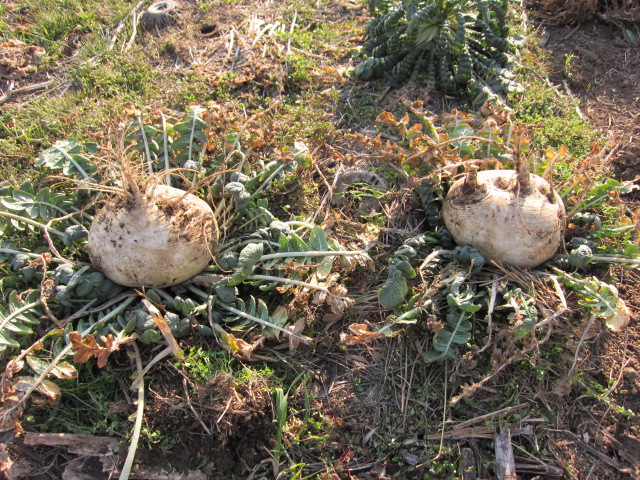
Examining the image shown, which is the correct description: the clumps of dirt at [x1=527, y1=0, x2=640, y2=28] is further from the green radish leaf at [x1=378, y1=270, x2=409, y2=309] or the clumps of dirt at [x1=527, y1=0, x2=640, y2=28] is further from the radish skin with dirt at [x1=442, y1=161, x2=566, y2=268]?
the green radish leaf at [x1=378, y1=270, x2=409, y2=309]

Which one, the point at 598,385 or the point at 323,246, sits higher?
the point at 323,246

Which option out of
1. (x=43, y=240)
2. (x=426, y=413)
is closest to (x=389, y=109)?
(x=426, y=413)

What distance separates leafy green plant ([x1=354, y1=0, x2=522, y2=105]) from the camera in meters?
4.13

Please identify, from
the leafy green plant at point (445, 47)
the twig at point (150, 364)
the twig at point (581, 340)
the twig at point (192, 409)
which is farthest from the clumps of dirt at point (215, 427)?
the leafy green plant at point (445, 47)

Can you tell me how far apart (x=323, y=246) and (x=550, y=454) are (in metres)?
1.74

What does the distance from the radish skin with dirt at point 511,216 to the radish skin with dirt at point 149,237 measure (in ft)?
5.35

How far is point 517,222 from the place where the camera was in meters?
2.89

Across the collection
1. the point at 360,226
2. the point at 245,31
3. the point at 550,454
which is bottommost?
the point at 550,454

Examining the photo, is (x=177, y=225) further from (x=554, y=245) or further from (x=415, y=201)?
(x=554, y=245)

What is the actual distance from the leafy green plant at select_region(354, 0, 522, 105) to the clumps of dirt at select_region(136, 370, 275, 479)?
325 cm

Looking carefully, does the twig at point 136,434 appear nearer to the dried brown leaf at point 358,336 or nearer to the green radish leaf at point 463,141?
the dried brown leaf at point 358,336

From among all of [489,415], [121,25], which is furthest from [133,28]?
[489,415]

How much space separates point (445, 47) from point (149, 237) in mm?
3011

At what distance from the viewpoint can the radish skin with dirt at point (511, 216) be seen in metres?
2.89
